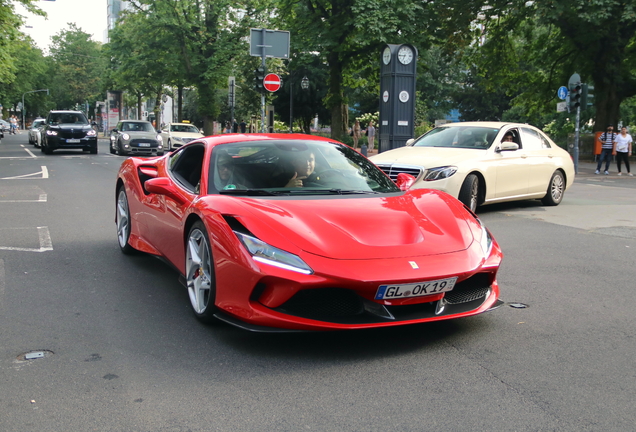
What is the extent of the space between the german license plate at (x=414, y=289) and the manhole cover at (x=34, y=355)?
1895mm

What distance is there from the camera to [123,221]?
6.88 meters

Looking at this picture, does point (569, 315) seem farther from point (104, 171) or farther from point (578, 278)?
point (104, 171)

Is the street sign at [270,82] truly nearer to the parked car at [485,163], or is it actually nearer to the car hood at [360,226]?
the parked car at [485,163]

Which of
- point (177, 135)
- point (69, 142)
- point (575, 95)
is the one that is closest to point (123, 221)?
point (575, 95)

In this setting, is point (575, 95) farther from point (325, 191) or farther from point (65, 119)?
point (65, 119)

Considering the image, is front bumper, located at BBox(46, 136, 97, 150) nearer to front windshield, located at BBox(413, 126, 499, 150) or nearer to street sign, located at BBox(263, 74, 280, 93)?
street sign, located at BBox(263, 74, 280, 93)

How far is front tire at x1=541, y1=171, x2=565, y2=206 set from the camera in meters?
11.7

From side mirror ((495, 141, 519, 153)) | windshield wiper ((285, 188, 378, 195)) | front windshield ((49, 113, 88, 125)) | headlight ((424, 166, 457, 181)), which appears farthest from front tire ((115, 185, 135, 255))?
front windshield ((49, 113, 88, 125))

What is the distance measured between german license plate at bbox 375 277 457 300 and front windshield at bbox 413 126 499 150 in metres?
7.28

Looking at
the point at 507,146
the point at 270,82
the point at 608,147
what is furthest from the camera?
the point at 608,147

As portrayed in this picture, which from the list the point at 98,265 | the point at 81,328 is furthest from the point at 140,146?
the point at 81,328

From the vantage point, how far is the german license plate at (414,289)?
12.3ft

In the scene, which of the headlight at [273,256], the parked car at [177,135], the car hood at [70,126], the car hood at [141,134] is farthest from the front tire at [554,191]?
the car hood at [70,126]

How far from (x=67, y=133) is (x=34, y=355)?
26.6 meters
